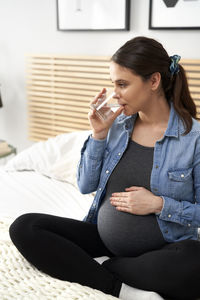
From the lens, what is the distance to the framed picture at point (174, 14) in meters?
2.17

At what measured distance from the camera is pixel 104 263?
1417mm

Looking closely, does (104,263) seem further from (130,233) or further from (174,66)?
(174,66)

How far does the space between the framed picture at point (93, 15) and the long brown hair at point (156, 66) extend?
1108 millimetres

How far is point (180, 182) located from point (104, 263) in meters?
0.37

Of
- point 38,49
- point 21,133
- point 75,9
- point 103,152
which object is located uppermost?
point 75,9

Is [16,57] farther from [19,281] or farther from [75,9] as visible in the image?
[19,281]

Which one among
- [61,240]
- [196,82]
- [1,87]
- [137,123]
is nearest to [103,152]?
[137,123]

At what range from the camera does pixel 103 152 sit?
5.00ft

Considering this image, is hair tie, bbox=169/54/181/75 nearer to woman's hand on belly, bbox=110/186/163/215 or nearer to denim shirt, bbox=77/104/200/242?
denim shirt, bbox=77/104/200/242

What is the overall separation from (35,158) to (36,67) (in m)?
0.88

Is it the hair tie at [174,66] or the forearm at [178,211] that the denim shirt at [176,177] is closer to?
the forearm at [178,211]

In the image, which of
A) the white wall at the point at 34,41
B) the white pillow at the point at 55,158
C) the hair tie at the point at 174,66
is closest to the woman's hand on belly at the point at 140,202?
the hair tie at the point at 174,66

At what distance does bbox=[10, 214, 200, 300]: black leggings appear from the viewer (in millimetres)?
1263

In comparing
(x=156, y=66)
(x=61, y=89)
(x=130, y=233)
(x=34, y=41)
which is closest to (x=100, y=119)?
(x=156, y=66)
